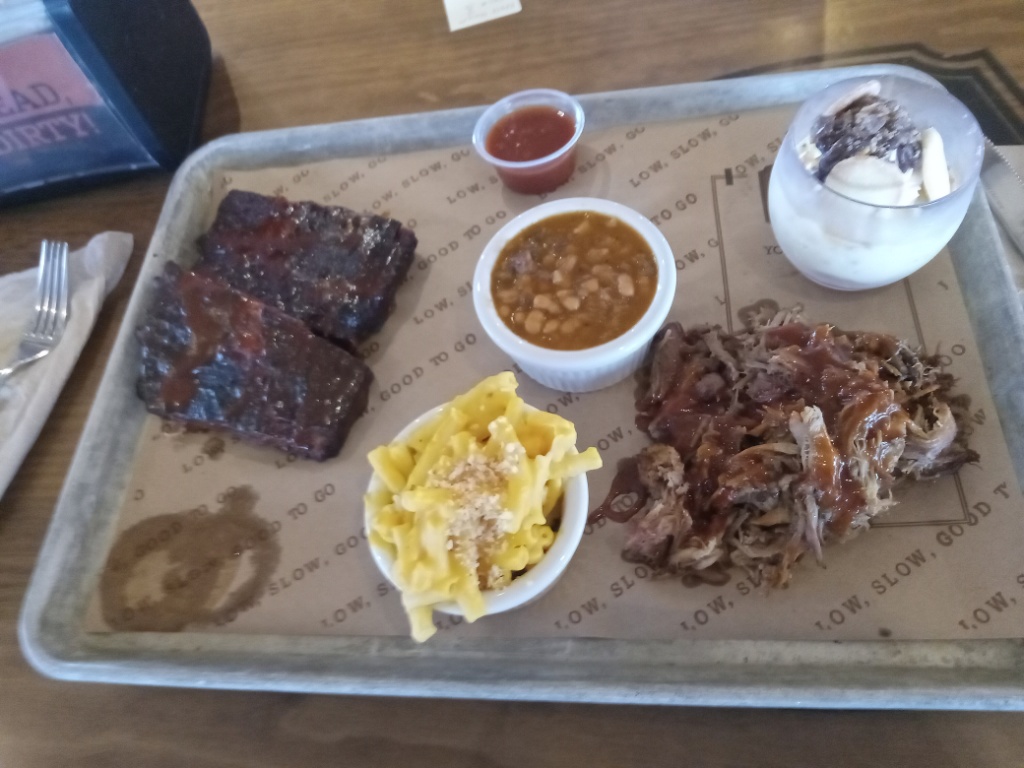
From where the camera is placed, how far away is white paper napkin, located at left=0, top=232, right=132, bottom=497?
2.10m

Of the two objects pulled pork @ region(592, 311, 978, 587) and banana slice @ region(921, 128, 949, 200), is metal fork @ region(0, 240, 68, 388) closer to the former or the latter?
pulled pork @ region(592, 311, 978, 587)

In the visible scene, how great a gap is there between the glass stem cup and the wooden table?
2.53 ft

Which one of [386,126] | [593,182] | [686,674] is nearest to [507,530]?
[686,674]

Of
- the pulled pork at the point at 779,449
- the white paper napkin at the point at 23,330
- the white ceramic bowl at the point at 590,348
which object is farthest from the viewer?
the white paper napkin at the point at 23,330

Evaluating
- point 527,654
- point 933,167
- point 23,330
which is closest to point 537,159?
point 933,167

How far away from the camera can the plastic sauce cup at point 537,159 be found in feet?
7.34

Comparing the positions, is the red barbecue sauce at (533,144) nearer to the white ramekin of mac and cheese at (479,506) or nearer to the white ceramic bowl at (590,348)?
the white ceramic bowl at (590,348)

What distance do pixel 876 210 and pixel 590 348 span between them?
2.45 ft

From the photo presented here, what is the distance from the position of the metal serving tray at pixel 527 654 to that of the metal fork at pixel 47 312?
25 cm

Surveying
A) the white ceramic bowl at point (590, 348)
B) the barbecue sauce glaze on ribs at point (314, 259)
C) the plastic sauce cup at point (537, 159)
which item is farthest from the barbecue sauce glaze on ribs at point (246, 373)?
the plastic sauce cup at point (537, 159)

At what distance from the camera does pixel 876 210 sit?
1696mm

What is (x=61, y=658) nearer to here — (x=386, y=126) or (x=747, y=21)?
(x=386, y=126)

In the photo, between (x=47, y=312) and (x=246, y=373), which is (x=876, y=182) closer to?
(x=246, y=373)

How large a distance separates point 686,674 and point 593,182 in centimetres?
152
